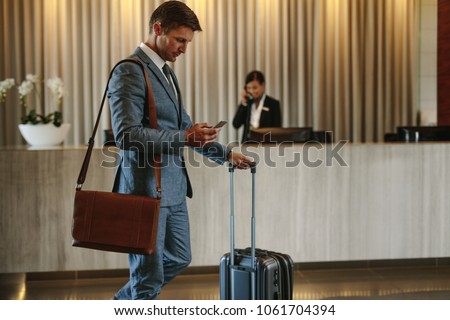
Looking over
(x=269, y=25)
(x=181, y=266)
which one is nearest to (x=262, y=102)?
(x=269, y=25)

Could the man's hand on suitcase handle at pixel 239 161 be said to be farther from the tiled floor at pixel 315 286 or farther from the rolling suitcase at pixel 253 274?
the tiled floor at pixel 315 286

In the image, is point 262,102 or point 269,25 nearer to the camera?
point 262,102

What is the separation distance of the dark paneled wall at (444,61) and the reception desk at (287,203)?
1.83 metres

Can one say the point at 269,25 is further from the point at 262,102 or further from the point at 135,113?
the point at 135,113

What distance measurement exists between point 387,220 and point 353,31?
144 inches

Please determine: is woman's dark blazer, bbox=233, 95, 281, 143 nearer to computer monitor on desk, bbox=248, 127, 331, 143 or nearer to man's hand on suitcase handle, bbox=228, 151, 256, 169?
computer monitor on desk, bbox=248, 127, 331, 143

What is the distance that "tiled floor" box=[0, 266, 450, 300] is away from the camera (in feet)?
14.2

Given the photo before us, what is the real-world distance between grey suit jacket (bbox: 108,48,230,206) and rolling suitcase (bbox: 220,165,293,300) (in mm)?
279

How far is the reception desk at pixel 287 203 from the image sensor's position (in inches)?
174

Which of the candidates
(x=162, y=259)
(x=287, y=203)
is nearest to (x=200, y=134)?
(x=162, y=259)

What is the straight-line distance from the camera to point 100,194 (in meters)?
2.69

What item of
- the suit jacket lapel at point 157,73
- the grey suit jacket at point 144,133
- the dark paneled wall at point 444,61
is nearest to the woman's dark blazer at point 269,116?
the dark paneled wall at point 444,61

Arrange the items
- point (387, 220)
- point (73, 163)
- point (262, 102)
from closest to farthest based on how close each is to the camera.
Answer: point (73, 163) → point (387, 220) → point (262, 102)

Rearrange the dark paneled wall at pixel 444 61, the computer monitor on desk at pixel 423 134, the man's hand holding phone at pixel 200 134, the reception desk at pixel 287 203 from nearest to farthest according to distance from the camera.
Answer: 1. the man's hand holding phone at pixel 200 134
2. the reception desk at pixel 287 203
3. the computer monitor on desk at pixel 423 134
4. the dark paneled wall at pixel 444 61
